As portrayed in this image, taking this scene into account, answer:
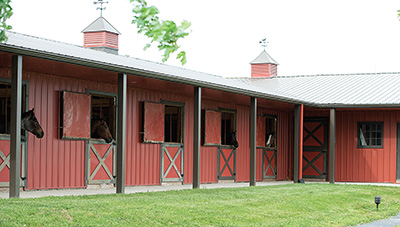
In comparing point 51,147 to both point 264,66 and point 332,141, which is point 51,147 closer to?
point 332,141

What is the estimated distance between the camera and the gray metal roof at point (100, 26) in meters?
20.6

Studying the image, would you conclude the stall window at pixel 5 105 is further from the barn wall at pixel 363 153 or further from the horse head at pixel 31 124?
the barn wall at pixel 363 153

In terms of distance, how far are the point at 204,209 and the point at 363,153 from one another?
11.3 metres

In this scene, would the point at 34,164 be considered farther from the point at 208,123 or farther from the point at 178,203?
the point at 208,123

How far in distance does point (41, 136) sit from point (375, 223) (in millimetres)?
6104

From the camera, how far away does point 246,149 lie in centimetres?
1911

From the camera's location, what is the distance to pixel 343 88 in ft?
70.4

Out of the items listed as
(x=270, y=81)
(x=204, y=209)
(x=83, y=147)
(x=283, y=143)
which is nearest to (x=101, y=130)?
(x=83, y=147)

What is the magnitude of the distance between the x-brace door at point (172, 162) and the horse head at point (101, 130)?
2224mm

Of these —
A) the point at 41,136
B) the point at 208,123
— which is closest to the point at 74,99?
the point at 41,136

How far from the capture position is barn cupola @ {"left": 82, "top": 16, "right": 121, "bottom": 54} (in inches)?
809

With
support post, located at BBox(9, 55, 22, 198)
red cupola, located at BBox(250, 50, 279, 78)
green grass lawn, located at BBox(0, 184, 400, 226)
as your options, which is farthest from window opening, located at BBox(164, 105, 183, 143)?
red cupola, located at BBox(250, 50, 279, 78)

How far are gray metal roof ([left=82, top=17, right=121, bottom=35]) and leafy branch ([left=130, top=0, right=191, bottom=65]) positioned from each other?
16413 mm

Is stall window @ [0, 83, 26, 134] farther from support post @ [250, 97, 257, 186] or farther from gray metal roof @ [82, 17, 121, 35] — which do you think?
gray metal roof @ [82, 17, 121, 35]
